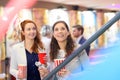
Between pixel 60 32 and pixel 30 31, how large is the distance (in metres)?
0.29

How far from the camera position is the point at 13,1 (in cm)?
525

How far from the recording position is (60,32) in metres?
1.98

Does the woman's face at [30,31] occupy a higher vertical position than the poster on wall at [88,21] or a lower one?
lower

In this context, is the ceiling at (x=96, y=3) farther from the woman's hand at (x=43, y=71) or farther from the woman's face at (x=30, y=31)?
the woman's hand at (x=43, y=71)

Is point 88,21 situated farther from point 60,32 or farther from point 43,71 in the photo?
point 43,71

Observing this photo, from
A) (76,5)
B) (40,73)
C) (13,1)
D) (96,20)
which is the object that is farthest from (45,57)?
(76,5)

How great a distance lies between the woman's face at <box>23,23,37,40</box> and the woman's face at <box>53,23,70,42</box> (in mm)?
195

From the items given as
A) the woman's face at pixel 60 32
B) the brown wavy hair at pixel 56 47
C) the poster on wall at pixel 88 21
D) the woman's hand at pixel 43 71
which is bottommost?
the woman's hand at pixel 43 71

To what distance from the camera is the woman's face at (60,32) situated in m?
1.96

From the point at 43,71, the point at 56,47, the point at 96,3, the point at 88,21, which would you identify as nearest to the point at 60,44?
the point at 56,47

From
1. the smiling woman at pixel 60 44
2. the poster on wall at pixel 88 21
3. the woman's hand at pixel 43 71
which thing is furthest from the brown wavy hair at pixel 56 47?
the poster on wall at pixel 88 21

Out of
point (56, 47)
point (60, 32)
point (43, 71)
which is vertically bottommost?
point (43, 71)

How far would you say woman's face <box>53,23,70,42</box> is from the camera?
1.96 metres

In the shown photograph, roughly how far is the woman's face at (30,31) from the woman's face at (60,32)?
0.19m
